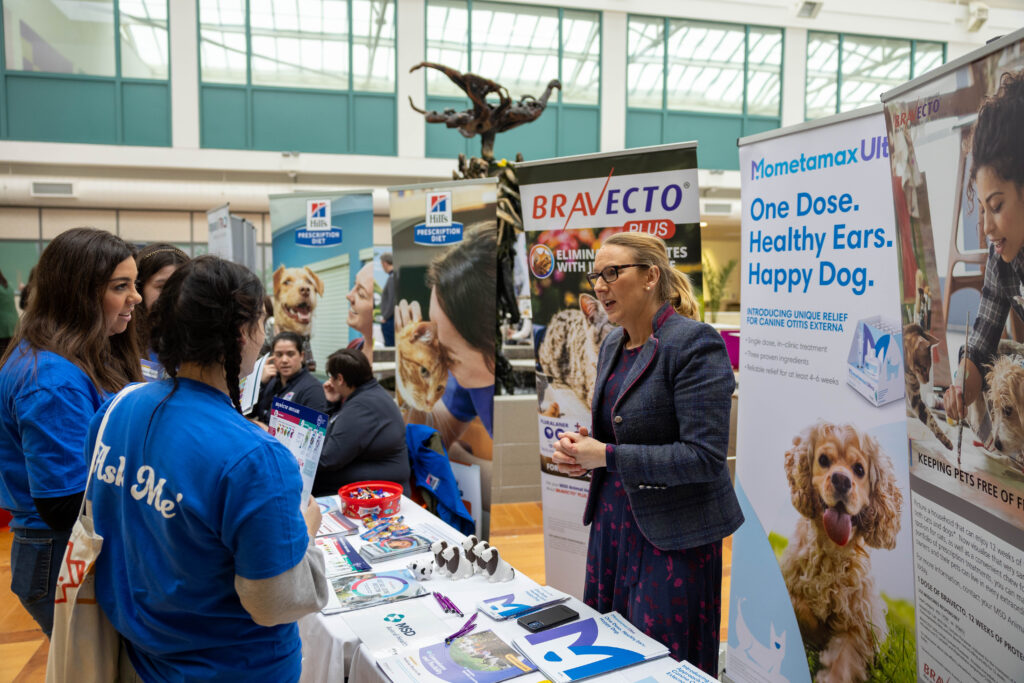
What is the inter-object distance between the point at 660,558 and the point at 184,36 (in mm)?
10600

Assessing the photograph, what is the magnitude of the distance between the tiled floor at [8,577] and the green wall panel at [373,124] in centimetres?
702

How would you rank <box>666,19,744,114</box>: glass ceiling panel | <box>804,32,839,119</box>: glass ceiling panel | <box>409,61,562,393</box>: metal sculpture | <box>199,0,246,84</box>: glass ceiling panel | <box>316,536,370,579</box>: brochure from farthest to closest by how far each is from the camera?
1. <box>804,32,839,119</box>: glass ceiling panel
2. <box>666,19,744,114</box>: glass ceiling panel
3. <box>199,0,246,84</box>: glass ceiling panel
4. <box>409,61,562,393</box>: metal sculpture
5. <box>316,536,370,579</box>: brochure

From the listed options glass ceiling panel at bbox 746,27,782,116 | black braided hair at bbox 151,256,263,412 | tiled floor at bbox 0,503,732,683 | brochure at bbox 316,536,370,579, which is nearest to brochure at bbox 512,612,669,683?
brochure at bbox 316,536,370,579

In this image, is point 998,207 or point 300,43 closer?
point 998,207

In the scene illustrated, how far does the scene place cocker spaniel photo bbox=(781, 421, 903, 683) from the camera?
1.96 meters

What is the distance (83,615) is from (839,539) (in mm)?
1993

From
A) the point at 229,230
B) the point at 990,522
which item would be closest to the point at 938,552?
the point at 990,522

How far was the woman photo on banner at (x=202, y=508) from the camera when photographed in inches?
42.5

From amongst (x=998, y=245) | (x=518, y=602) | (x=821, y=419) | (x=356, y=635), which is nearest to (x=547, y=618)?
(x=518, y=602)

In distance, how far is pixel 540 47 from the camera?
35.7ft

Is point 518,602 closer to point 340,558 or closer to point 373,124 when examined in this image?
point 340,558

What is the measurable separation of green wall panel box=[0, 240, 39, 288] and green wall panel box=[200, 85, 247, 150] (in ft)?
9.67

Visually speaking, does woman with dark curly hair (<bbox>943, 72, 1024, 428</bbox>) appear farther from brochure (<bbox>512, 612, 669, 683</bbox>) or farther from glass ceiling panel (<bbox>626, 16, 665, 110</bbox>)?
glass ceiling panel (<bbox>626, 16, 665, 110</bbox>)

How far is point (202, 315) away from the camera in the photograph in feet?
3.69
